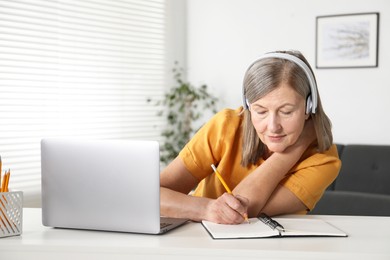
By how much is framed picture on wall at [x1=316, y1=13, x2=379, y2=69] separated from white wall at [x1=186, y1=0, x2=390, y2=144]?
51mm

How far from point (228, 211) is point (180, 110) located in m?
3.64

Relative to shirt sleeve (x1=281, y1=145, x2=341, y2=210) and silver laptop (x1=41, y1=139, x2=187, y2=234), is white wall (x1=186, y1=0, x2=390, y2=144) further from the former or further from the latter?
silver laptop (x1=41, y1=139, x2=187, y2=234)

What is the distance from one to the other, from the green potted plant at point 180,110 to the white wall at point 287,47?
13cm

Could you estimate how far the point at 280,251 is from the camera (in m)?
1.30

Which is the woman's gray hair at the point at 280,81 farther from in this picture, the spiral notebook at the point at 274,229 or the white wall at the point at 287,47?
the white wall at the point at 287,47

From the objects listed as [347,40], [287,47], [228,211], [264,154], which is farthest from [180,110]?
[228,211]

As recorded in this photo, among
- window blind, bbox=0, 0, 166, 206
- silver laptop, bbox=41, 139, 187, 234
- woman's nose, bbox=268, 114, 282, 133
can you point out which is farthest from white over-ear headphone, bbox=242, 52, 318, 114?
window blind, bbox=0, 0, 166, 206

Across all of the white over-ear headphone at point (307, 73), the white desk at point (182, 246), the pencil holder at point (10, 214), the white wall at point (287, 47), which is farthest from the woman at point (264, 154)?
the white wall at point (287, 47)

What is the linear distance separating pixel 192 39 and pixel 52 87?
5.78 ft

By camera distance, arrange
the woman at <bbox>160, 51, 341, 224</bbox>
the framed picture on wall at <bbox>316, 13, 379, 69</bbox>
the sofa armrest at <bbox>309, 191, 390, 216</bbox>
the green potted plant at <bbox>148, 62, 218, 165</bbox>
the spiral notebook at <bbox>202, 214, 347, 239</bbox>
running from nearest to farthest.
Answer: the spiral notebook at <bbox>202, 214, 347, 239</bbox> < the woman at <bbox>160, 51, 341, 224</bbox> < the sofa armrest at <bbox>309, 191, 390, 216</bbox> < the framed picture on wall at <bbox>316, 13, 379, 69</bbox> < the green potted plant at <bbox>148, 62, 218, 165</bbox>

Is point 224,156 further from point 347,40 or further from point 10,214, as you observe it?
point 347,40

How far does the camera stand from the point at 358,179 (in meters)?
4.43

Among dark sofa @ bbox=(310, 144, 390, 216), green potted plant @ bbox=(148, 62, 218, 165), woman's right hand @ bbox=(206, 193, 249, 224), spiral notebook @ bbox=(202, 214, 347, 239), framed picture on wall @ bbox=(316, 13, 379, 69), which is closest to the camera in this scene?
spiral notebook @ bbox=(202, 214, 347, 239)

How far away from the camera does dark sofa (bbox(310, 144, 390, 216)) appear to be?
4.01 metres
